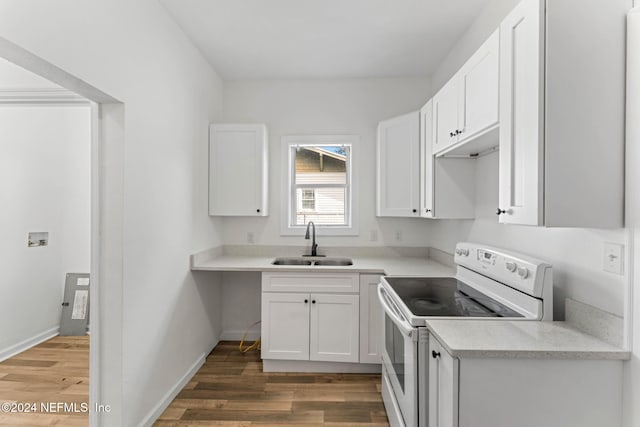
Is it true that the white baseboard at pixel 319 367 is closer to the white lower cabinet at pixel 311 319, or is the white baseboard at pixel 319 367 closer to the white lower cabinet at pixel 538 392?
the white lower cabinet at pixel 311 319

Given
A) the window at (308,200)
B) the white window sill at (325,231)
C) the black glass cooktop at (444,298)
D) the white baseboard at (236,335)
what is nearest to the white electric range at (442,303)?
the black glass cooktop at (444,298)

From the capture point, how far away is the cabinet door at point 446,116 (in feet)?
6.17

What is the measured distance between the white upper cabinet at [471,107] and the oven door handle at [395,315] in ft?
3.28

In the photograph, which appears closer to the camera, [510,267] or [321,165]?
[510,267]

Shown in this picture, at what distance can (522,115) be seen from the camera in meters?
1.19

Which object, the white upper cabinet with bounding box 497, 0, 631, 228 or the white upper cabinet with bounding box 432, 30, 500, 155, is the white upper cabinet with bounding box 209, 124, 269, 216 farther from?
the white upper cabinet with bounding box 497, 0, 631, 228

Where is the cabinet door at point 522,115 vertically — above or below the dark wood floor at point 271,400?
above

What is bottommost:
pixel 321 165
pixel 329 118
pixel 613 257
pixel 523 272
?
pixel 523 272

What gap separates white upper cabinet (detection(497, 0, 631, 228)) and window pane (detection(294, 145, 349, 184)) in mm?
2266

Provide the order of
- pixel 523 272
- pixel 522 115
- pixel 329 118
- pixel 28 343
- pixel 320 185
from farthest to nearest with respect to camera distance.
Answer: pixel 320 185 < pixel 329 118 < pixel 28 343 < pixel 523 272 < pixel 522 115

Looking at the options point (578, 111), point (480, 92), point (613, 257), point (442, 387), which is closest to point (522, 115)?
point (578, 111)

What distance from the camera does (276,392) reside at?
91.4 inches

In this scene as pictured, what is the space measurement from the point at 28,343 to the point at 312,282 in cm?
275

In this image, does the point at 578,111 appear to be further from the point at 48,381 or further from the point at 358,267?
the point at 48,381
